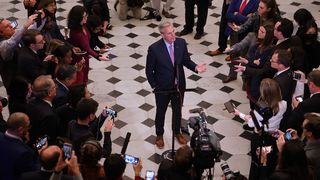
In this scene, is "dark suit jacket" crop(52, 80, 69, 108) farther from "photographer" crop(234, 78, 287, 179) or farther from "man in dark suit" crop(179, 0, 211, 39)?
"man in dark suit" crop(179, 0, 211, 39)

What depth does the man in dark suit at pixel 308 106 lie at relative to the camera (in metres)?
6.00

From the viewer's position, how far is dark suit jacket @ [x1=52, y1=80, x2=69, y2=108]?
21.2 ft

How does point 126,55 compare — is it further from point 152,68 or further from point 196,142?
point 196,142

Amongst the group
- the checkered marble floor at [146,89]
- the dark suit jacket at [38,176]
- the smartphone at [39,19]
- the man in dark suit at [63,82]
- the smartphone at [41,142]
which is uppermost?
the smartphone at [39,19]

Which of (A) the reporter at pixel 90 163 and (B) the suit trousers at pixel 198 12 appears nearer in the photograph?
(A) the reporter at pixel 90 163

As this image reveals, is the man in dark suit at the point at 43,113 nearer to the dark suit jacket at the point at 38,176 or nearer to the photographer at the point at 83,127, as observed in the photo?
the photographer at the point at 83,127

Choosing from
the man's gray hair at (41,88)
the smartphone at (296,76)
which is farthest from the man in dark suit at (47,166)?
the smartphone at (296,76)

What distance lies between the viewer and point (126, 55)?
10.3 m

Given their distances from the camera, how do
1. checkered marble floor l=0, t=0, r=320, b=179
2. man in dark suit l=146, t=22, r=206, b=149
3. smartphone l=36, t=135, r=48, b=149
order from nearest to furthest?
smartphone l=36, t=135, r=48, b=149 → man in dark suit l=146, t=22, r=206, b=149 → checkered marble floor l=0, t=0, r=320, b=179

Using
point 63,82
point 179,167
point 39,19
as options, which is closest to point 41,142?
point 63,82

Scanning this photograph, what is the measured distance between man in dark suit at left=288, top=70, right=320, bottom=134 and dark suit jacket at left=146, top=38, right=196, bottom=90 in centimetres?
171

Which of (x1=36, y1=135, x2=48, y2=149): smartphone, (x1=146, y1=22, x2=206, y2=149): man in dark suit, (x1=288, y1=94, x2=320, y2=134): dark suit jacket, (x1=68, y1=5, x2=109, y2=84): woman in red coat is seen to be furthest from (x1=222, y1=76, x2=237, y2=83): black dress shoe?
(x1=36, y1=135, x2=48, y2=149): smartphone

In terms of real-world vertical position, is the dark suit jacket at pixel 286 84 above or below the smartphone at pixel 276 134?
above

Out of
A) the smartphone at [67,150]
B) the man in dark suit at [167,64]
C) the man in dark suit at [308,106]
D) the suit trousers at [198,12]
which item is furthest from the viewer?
the suit trousers at [198,12]
